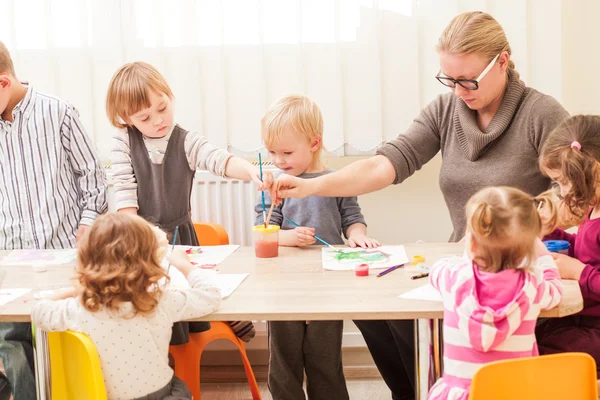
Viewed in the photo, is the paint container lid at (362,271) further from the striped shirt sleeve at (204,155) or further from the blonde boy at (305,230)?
the striped shirt sleeve at (204,155)

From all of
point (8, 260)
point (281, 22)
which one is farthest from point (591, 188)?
point (8, 260)

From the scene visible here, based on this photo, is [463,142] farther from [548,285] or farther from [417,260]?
[548,285]

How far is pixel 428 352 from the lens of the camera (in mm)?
1754

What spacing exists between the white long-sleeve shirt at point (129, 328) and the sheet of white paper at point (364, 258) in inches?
18.4

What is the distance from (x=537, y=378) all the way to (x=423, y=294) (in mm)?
380

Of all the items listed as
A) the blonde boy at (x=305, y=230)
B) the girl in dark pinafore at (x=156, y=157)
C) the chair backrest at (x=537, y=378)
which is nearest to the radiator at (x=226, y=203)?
the girl in dark pinafore at (x=156, y=157)

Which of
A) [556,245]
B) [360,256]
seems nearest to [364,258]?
[360,256]

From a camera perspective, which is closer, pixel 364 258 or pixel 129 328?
pixel 129 328

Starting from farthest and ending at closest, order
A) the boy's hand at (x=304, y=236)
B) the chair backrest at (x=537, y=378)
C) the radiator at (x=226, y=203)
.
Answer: the radiator at (x=226, y=203) < the boy's hand at (x=304, y=236) < the chair backrest at (x=537, y=378)

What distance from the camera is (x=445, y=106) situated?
8.10ft

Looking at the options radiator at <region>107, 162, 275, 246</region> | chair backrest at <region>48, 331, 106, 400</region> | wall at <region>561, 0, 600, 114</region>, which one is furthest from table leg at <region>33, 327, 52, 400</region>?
wall at <region>561, 0, 600, 114</region>

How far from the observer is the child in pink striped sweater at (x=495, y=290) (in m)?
1.55

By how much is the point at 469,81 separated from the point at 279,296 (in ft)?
3.09

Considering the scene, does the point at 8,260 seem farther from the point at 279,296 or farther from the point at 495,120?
the point at 495,120
